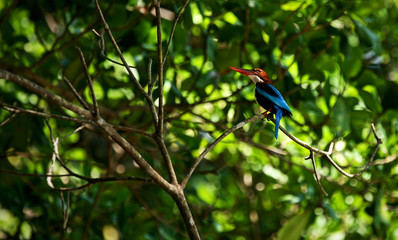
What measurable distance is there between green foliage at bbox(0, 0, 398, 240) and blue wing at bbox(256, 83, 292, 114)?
1.19ft

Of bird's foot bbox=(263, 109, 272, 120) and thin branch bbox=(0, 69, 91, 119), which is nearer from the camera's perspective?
thin branch bbox=(0, 69, 91, 119)

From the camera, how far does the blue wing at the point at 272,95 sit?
2614mm

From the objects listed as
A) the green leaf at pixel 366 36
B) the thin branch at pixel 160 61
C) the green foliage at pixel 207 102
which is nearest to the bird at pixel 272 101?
the green foliage at pixel 207 102

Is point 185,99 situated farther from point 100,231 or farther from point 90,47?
point 100,231

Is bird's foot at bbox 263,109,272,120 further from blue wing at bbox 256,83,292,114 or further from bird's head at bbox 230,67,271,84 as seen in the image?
bird's head at bbox 230,67,271,84

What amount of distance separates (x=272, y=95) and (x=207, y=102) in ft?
2.92

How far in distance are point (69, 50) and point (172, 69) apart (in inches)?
30.9

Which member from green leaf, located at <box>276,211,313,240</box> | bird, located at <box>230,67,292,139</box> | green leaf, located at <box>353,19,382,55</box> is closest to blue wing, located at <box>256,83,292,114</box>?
bird, located at <box>230,67,292,139</box>

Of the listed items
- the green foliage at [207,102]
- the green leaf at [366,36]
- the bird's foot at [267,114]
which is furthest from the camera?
the green foliage at [207,102]

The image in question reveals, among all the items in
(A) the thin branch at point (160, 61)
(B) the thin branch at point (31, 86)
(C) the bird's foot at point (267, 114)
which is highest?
(B) the thin branch at point (31, 86)

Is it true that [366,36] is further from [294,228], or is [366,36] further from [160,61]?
[160,61]

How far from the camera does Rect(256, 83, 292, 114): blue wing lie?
2.61 metres

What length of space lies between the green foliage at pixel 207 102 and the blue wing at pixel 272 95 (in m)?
0.36

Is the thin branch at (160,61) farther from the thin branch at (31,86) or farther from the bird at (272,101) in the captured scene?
the bird at (272,101)
